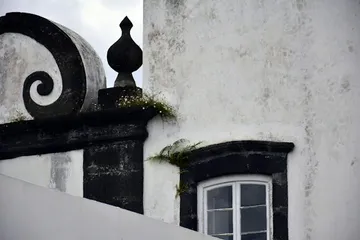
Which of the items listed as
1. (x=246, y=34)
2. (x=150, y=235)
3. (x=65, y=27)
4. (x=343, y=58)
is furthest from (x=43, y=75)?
(x=150, y=235)

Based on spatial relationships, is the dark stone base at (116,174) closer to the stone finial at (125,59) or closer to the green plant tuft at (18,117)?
the stone finial at (125,59)

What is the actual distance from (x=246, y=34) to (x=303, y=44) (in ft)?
2.49

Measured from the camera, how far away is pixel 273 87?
1364 centimetres

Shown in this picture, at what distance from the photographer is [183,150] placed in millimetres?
13875

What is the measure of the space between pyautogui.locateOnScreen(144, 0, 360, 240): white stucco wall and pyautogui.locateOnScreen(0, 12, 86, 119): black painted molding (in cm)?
99

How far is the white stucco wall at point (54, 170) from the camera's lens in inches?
571

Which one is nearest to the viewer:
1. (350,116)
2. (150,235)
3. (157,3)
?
(150,235)

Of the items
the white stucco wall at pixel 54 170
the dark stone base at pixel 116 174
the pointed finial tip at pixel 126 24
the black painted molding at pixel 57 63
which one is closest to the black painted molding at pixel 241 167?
the dark stone base at pixel 116 174

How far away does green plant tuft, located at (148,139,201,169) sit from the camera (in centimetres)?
1383

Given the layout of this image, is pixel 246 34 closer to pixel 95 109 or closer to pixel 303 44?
pixel 303 44

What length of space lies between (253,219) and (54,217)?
4.21 m

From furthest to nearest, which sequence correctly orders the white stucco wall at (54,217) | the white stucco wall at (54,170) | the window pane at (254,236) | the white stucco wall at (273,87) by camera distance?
the white stucco wall at (54,170), the window pane at (254,236), the white stucco wall at (273,87), the white stucco wall at (54,217)

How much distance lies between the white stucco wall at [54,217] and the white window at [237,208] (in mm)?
3412

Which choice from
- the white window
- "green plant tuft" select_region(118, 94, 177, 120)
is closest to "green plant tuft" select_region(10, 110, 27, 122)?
"green plant tuft" select_region(118, 94, 177, 120)
